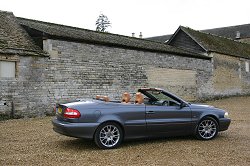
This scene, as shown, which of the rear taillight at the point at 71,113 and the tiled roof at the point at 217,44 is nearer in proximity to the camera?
the rear taillight at the point at 71,113

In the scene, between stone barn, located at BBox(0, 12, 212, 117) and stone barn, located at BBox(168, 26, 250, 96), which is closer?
stone barn, located at BBox(0, 12, 212, 117)

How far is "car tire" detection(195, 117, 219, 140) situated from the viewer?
7.60 meters

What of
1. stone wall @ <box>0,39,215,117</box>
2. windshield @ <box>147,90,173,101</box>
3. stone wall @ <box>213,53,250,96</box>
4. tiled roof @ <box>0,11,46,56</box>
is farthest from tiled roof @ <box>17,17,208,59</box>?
windshield @ <box>147,90,173,101</box>

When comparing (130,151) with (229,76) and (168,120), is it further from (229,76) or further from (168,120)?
(229,76)

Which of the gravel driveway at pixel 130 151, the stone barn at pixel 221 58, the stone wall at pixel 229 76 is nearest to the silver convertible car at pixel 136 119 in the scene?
the gravel driveway at pixel 130 151

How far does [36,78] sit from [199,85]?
43.4ft

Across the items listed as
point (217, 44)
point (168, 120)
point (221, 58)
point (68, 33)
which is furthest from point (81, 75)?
point (217, 44)

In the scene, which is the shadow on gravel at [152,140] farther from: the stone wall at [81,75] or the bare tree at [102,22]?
the bare tree at [102,22]

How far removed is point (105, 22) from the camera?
62562mm

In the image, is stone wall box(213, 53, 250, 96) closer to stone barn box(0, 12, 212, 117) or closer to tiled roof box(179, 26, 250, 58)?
tiled roof box(179, 26, 250, 58)

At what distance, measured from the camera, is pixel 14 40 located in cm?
1366

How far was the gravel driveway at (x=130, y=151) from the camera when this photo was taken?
5.70 metres

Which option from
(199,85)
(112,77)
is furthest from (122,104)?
(199,85)

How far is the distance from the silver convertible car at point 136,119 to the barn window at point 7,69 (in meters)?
6.53
